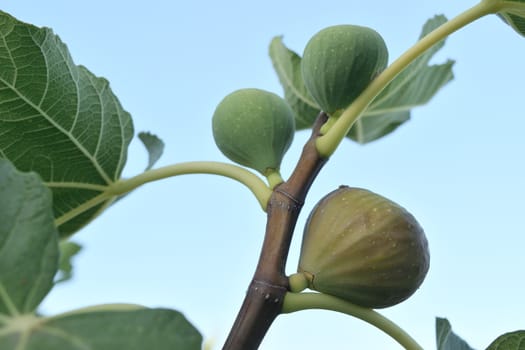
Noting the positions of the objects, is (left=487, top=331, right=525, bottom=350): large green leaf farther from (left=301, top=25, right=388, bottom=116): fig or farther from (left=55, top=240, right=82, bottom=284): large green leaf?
(left=55, top=240, right=82, bottom=284): large green leaf

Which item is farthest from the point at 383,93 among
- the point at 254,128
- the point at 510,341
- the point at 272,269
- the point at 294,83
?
the point at 272,269

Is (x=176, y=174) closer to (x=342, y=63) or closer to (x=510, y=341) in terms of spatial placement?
(x=342, y=63)

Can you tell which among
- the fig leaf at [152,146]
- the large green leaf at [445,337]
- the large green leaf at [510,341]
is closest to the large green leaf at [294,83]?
the fig leaf at [152,146]

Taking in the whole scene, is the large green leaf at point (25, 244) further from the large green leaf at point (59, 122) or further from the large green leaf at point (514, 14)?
the large green leaf at point (514, 14)

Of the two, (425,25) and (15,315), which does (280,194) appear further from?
(425,25)

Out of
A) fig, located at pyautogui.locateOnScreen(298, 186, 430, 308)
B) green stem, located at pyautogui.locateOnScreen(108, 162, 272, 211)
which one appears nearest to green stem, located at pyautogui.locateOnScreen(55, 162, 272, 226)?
green stem, located at pyautogui.locateOnScreen(108, 162, 272, 211)
